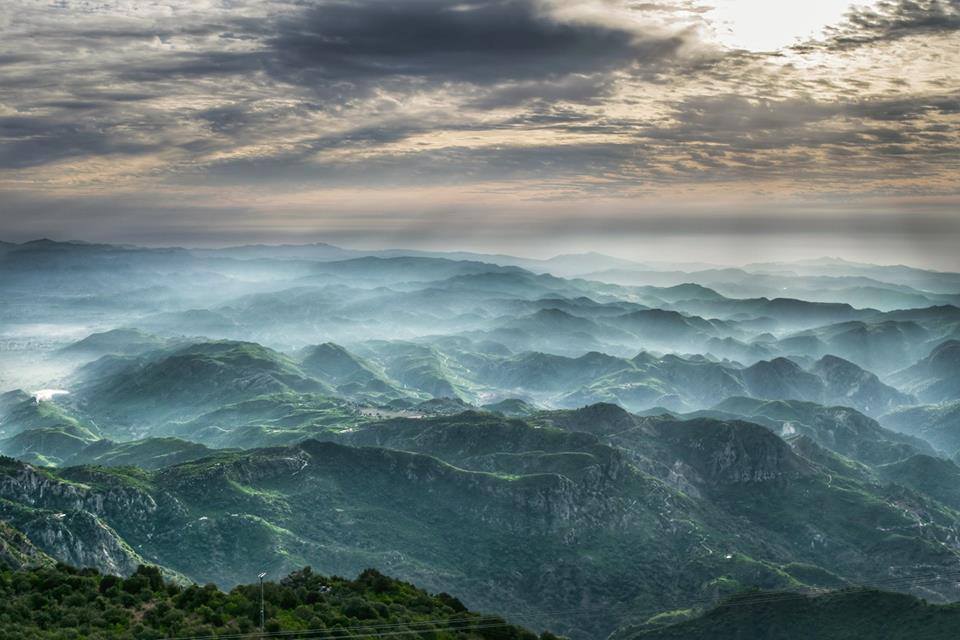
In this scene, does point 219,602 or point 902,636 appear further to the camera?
point 902,636

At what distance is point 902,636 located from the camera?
18475cm

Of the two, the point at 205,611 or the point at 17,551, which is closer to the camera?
the point at 205,611

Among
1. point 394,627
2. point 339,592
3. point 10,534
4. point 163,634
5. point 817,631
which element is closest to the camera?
point 163,634

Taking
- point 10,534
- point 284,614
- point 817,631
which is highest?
point 284,614

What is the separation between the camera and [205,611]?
346 feet

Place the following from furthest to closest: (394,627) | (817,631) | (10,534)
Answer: (817,631)
(10,534)
(394,627)

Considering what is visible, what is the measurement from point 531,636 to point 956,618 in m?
111

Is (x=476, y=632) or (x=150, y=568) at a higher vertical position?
(x=150, y=568)

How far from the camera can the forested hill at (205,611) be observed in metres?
98.6

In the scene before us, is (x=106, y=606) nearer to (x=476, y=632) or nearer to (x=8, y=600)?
(x=8, y=600)

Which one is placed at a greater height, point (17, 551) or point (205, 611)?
point (205, 611)

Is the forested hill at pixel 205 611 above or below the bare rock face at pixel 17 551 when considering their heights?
above

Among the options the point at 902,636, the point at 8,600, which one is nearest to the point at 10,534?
the point at 8,600

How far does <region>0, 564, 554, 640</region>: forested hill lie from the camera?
98562 millimetres
